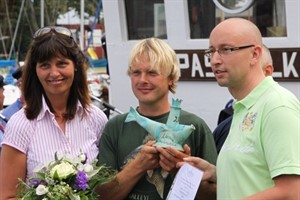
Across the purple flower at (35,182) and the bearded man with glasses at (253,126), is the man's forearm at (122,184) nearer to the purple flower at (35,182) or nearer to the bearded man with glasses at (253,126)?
the purple flower at (35,182)

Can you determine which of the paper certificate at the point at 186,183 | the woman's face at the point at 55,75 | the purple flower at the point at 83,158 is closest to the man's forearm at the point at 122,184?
the purple flower at the point at 83,158

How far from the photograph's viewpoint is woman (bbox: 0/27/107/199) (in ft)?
10.4

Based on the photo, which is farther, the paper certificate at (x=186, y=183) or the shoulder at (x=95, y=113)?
the shoulder at (x=95, y=113)

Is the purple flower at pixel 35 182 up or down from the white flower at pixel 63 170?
down

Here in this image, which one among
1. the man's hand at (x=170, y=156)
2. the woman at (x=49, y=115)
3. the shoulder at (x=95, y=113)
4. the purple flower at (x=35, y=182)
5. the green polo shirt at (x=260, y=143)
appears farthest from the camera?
the shoulder at (x=95, y=113)

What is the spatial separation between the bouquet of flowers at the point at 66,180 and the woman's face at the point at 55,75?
1.52 feet

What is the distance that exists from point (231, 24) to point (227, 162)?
56 centimetres

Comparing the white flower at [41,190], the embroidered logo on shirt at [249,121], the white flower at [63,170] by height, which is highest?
the embroidered logo on shirt at [249,121]

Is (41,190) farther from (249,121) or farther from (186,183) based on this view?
(249,121)

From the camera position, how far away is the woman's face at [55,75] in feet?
10.8

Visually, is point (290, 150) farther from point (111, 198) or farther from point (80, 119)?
point (80, 119)

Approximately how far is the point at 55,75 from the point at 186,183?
1030mm

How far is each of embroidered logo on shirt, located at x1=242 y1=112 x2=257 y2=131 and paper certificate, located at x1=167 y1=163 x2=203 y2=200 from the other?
0.36 meters

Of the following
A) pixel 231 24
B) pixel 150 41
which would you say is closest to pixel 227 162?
pixel 231 24
